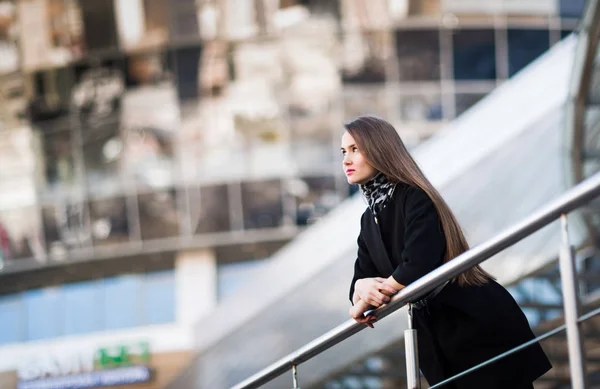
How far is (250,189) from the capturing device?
2591 cm

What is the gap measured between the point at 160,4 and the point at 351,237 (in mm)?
16387

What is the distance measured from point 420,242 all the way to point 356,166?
0.40 meters

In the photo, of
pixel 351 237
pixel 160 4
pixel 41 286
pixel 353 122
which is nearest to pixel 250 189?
pixel 160 4

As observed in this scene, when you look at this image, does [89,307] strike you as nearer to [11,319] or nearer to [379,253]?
[11,319]

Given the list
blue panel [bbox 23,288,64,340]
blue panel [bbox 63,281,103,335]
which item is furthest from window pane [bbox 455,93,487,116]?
blue panel [bbox 23,288,64,340]

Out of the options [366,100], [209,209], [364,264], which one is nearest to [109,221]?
[209,209]

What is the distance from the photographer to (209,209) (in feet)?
86.0

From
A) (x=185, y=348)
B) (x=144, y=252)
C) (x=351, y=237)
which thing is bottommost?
(x=351, y=237)

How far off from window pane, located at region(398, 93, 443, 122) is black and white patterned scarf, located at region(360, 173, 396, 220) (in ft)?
72.5

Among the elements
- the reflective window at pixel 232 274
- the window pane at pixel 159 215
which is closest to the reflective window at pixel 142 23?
the window pane at pixel 159 215

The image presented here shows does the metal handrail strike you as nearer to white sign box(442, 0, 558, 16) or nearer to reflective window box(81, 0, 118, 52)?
white sign box(442, 0, 558, 16)

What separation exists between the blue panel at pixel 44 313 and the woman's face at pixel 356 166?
26443 mm

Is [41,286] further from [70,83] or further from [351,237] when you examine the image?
[351,237]

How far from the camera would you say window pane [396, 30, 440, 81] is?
83.6 ft
